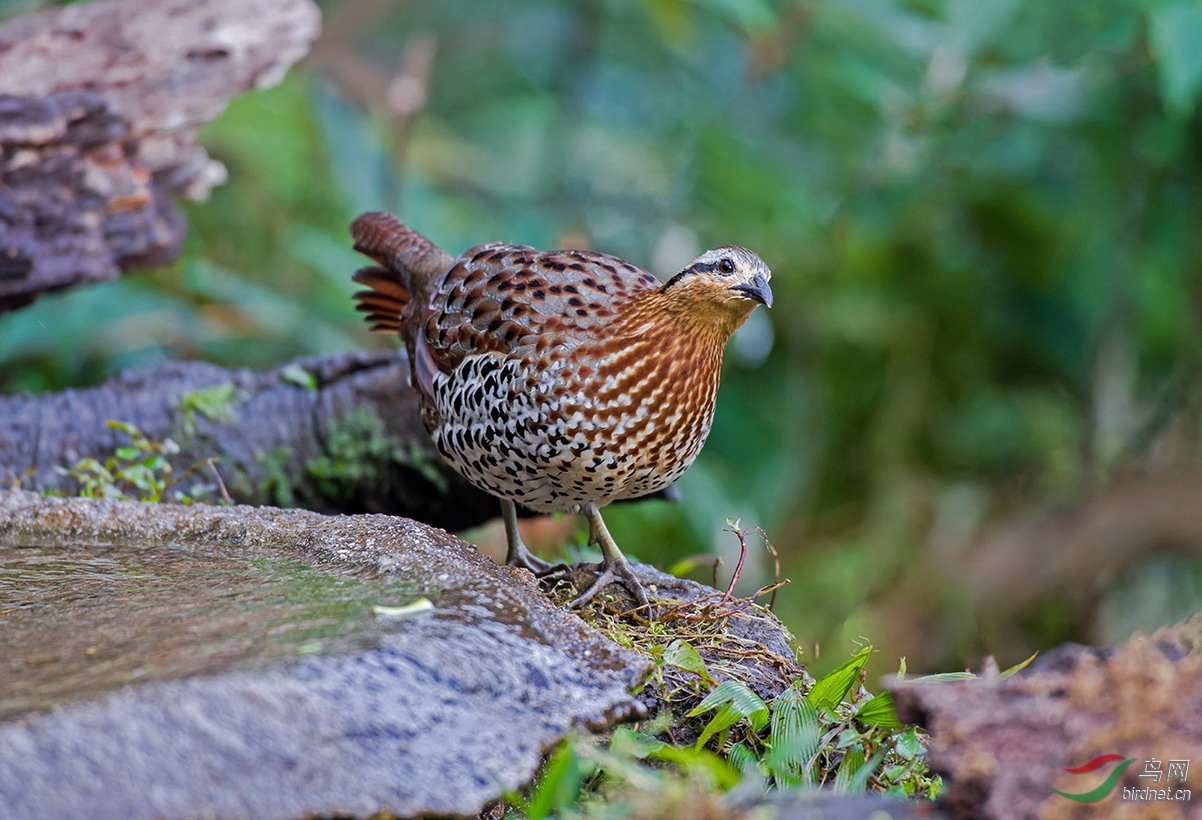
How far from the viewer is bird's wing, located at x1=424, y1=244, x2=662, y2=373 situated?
3195mm

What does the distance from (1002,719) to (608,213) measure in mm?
6019

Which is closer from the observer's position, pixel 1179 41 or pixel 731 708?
pixel 731 708

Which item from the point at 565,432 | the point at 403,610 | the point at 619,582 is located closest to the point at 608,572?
the point at 619,582

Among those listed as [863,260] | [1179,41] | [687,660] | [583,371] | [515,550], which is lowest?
[515,550]

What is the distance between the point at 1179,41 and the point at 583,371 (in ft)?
11.8

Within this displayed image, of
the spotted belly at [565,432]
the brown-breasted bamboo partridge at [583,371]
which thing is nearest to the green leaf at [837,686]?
the brown-breasted bamboo partridge at [583,371]

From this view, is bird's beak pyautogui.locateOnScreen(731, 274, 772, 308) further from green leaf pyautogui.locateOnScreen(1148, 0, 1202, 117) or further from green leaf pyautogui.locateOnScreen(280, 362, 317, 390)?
green leaf pyautogui.locateOnScreen(1148, 0, 1202, 117)

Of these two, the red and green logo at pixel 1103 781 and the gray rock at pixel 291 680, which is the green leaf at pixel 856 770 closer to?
the gray rock at pixel 291 680

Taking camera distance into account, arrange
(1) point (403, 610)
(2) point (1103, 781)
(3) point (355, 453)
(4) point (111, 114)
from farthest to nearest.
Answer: (3) point (355, 453) < (4) point (111, 114) < (1) point (403, 610) < (2) point (1103, 781)

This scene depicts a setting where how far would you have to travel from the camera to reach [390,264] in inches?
160

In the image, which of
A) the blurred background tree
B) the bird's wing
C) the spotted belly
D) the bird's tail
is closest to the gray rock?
the spotted belly

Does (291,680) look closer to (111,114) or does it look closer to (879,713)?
(879,713)

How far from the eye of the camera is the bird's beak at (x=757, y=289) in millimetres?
3014

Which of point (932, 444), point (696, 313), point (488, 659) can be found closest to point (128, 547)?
point (488, 659)
